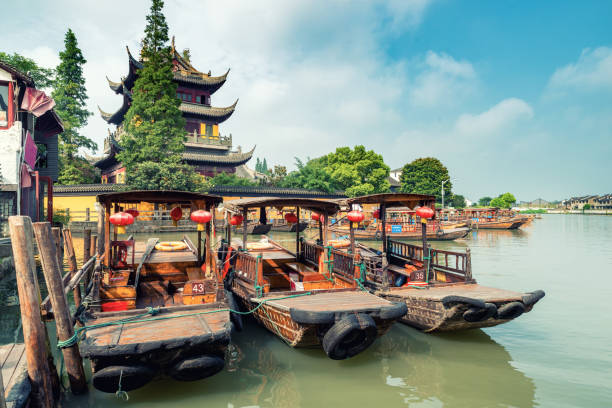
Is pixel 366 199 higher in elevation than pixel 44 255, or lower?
higher

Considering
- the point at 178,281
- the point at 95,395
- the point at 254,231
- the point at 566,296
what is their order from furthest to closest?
the point at 254,231 → the point at 566,296 → the point at 178,281 → the point at 95,395

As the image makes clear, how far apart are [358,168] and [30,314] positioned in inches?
1488

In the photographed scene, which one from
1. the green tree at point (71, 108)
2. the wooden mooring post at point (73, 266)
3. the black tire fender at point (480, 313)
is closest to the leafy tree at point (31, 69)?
the green tree at point (71, 108)

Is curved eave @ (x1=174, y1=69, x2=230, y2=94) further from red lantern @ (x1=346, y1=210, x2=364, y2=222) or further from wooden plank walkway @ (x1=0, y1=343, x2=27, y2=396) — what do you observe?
wooden plank walkway @ (x1=0, y1=343, x2=27, y2=396)

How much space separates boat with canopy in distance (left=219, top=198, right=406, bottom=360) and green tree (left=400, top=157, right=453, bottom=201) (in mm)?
45228

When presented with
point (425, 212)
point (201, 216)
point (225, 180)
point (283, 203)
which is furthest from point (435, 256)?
point (225, 180)

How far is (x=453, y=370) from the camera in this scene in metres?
5.52

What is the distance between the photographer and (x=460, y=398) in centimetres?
479

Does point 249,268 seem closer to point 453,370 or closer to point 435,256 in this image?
point 453,370

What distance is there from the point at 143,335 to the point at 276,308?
6.55ft

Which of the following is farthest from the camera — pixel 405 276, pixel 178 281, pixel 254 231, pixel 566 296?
pixel 254 231

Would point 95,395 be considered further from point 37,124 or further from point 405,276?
point 37,124

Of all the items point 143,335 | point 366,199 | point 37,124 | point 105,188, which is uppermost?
point 37,124

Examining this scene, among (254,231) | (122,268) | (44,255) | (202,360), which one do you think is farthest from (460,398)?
(254,231)
